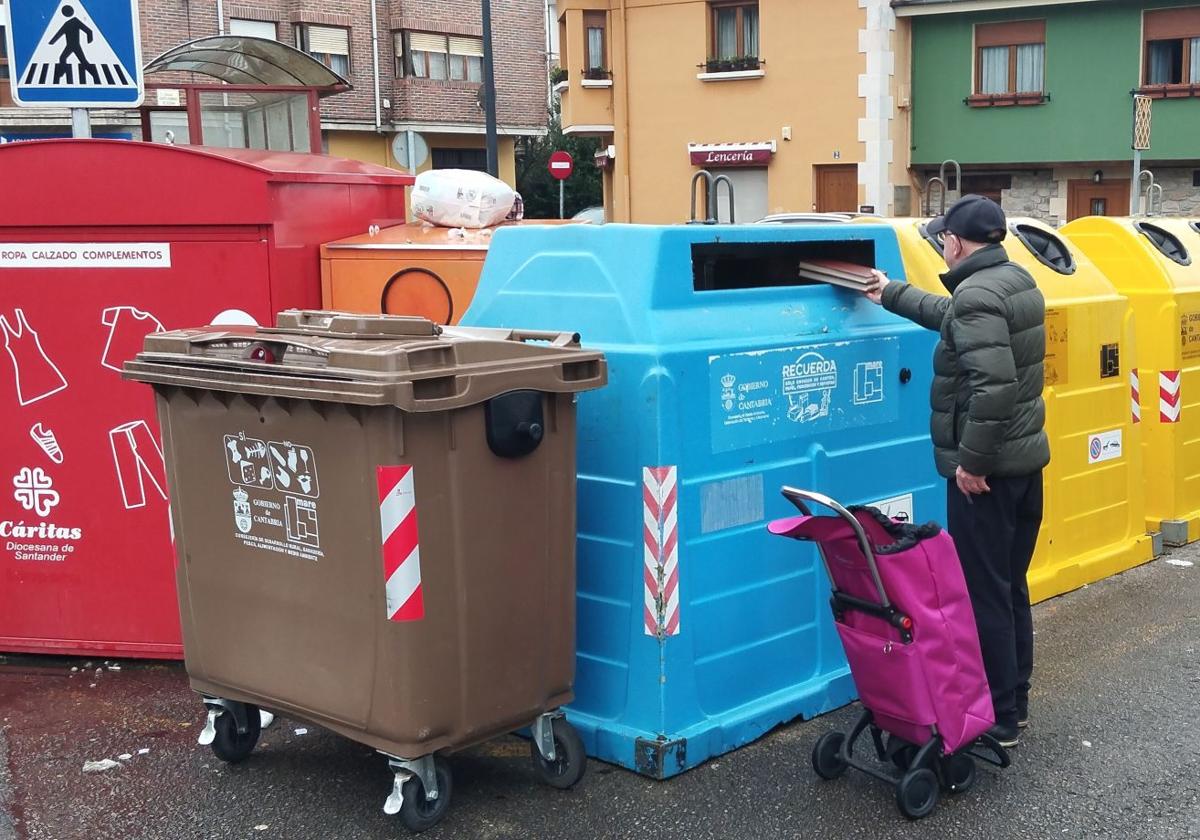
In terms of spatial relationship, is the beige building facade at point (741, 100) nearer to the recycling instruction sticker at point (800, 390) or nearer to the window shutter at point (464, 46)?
the window shutter at point (464, 46)

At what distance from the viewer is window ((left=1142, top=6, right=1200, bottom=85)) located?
24.1 m

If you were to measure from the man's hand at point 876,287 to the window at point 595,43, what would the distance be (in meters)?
24.2

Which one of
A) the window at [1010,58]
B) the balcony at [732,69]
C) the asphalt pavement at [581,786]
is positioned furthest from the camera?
the balcony at [732,69]

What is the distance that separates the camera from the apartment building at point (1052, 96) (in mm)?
24344

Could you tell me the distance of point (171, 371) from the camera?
3941 millimetres

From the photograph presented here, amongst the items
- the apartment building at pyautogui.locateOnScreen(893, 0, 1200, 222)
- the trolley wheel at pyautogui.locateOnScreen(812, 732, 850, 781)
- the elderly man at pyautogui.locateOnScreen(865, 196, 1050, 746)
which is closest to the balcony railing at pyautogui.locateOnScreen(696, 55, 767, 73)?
the apartment building at pyautogui.locateOnScreen(893, 0, 1200, 222)

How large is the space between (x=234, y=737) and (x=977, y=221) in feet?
9.09

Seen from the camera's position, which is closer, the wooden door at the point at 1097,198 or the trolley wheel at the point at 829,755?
the trolley wheel at the point at 829,755

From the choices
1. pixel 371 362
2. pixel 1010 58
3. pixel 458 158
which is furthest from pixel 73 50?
pixel 458 158

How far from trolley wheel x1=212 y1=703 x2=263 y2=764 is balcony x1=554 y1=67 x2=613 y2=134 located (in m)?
24.8

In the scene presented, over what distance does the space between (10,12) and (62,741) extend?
9.27 ft

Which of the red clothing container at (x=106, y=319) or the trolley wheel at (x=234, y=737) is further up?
the red clothing container at (x=106, y=319)

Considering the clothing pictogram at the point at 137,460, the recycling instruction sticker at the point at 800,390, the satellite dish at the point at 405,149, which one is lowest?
the clothing pictogram at the point at 137,460

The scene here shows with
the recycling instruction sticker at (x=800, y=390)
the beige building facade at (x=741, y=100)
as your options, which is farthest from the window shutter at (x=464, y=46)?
the recycling instruction sticker at (x=800, y=390)
